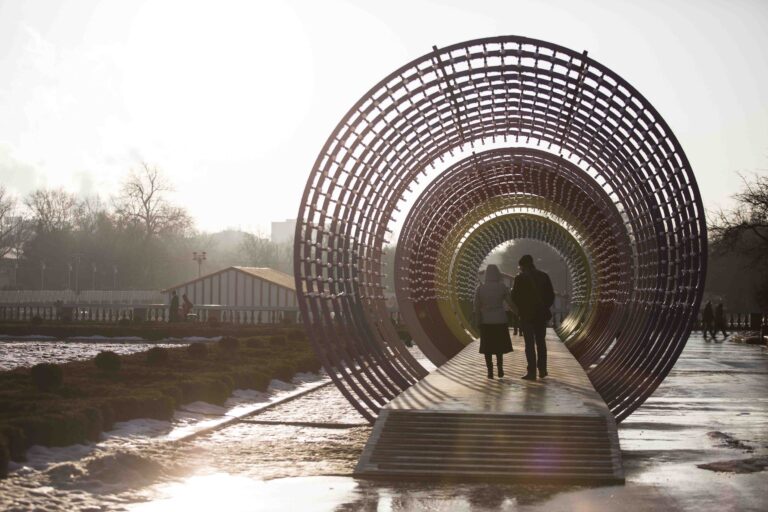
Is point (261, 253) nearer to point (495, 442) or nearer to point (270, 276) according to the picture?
point (270, 276)

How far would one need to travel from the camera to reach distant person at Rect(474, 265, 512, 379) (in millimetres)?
14258

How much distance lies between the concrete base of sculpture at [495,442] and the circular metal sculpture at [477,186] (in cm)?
238

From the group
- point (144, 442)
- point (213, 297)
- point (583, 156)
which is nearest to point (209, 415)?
point (144, 442)

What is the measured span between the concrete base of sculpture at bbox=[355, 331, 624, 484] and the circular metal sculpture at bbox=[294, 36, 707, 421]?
7.80 ft

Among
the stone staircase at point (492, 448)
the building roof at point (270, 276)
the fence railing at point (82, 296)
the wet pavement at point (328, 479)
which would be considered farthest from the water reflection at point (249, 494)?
the fence railing at point (82, 296)

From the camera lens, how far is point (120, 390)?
50.2 ft

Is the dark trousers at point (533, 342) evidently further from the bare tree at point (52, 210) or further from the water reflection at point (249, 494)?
the bare tree at point (52, 210)

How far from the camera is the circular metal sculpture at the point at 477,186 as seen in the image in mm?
13539

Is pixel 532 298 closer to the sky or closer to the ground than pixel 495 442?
closer to the sky

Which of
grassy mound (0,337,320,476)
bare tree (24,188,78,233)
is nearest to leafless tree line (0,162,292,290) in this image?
bare tree (24,188,78,233)

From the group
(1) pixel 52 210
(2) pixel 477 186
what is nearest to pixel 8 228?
(1) pixel 52 210

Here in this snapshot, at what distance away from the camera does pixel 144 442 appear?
12430 millimetres

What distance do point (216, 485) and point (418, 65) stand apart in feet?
18.4

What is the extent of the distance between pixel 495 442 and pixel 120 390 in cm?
675
